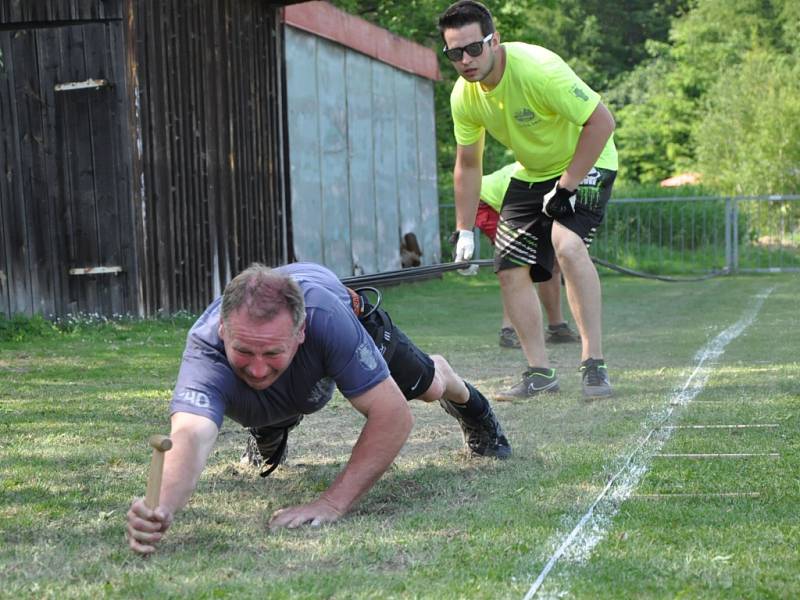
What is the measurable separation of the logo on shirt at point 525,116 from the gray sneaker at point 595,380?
4.10 ft

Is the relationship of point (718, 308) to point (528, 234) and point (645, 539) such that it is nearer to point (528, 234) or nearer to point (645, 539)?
point (528, 234)

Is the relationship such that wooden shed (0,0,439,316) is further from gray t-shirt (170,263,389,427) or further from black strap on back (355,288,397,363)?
gray t-shirt (170,263,389,427)

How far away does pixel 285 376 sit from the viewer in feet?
12.0

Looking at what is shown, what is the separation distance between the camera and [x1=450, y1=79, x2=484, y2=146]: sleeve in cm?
634

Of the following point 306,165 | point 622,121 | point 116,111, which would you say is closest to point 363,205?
point 306,165

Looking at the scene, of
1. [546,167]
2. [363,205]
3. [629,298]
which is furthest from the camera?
[363,205]

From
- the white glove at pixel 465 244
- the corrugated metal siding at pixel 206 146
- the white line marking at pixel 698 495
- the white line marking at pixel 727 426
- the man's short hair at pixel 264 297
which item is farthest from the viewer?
the corrugated metal siding at pixel 206 146

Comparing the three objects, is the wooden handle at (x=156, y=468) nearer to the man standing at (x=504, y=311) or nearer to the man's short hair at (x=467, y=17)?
the man's short hair at (x=467, y=17)

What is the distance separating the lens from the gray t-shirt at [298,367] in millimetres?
3494

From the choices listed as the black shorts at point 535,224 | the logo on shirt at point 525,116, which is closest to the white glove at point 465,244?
the black shorts at point 535,224

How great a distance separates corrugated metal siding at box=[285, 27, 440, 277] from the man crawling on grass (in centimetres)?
1061

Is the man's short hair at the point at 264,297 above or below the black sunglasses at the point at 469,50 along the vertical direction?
below

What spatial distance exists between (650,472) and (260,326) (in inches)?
61.4

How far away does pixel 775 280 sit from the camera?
56.2ft
